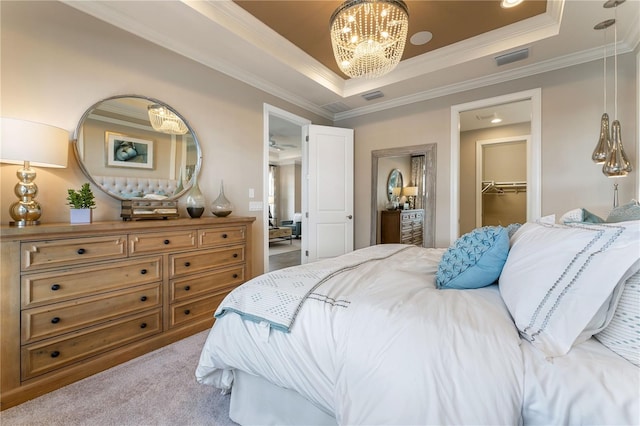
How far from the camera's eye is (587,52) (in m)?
2.67

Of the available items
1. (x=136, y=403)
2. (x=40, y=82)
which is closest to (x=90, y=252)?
(x=136, y=403)

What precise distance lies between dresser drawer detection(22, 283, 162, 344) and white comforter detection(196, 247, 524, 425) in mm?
1065

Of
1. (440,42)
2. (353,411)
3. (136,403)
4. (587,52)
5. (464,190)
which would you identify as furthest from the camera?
(464,190)

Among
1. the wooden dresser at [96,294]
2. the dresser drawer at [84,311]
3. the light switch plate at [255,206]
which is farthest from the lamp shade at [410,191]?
the dresser drawer at [84,311]

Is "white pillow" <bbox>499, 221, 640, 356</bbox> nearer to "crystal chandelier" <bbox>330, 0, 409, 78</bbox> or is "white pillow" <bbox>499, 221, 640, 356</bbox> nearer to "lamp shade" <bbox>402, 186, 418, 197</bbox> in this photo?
"crystal chandelier" <bbox>330, 0, 409, 78</bbox>

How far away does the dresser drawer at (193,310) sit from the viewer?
2.23 m

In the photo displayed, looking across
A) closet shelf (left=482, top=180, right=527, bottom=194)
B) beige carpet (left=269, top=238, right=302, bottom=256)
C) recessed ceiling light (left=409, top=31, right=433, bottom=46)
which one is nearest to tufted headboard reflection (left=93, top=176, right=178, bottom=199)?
recessed ceiling light (left=409, top=31, right=433, bottom=46)

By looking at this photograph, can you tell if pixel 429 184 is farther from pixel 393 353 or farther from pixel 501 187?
pixel 393 353

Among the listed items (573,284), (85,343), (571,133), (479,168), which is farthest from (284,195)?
(573,284)

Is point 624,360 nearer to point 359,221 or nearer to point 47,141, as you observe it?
point 47,141

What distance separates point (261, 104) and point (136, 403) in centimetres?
315

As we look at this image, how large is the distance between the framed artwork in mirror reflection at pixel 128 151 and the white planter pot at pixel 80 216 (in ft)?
1.67

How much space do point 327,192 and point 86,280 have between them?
9.72 feet

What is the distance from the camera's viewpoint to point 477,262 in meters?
1.29
